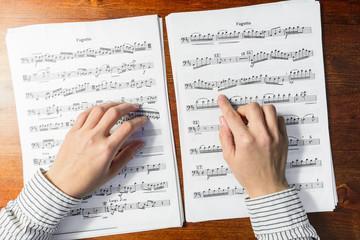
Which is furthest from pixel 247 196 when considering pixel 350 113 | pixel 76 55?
pixel 76 55

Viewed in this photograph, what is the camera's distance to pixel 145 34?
0.66 metres

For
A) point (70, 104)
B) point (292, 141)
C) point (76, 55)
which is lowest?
point (292, 141)

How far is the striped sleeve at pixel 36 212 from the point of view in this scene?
23.5 inches

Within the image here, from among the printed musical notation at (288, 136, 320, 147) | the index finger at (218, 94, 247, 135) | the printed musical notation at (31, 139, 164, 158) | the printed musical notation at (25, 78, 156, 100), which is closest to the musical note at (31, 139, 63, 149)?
the printed musical notation at (31, 139, 164, 158)

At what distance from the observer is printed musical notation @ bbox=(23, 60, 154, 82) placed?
0.67m

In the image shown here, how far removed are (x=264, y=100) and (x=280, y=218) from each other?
0.92 ft

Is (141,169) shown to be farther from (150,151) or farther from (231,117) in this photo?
(231,117)

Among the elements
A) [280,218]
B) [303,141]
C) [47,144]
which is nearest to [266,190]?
[280,218]

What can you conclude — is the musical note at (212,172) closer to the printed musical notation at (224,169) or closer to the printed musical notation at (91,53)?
the printed musical notation at (224,169)

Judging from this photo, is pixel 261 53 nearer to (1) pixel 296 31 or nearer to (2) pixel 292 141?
(1) pixel 296 31

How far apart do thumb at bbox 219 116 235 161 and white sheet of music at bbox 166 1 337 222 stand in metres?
0.03

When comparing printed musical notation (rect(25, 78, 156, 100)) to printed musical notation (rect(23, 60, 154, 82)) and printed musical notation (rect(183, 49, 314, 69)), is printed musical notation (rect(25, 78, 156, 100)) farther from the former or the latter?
printed musical notation (rect(183, 49, 314, 69))

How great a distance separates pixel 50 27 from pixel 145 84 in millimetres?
283

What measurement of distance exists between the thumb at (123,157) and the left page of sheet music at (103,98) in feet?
0.08
